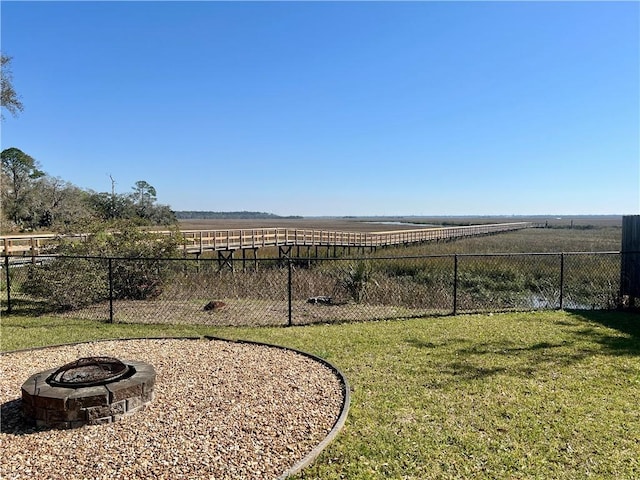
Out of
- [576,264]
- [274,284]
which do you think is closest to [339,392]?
[274,284]

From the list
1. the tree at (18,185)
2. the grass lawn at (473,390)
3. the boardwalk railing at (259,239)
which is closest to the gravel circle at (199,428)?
the grass lawn at (473,390)

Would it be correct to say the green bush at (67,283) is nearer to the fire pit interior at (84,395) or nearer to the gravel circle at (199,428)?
the gravel circle at (199,428)

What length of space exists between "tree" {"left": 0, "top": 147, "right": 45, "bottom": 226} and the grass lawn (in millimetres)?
35937

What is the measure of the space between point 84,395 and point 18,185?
185ft

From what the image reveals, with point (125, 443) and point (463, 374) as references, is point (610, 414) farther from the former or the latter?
point (125, 443)

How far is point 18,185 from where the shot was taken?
4928cm

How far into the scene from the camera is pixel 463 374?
18.0 ft

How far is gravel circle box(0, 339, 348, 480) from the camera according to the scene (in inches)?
129

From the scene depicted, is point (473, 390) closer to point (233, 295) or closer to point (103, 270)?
point (233, 295)

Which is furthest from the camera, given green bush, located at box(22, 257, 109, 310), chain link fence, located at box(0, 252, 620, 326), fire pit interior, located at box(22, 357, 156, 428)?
green bush, located at box(22, 257, 109, 310)

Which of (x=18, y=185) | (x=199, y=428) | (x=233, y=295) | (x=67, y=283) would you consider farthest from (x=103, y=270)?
(x=18, y=185)

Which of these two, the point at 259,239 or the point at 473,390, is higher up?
the point at 259,239

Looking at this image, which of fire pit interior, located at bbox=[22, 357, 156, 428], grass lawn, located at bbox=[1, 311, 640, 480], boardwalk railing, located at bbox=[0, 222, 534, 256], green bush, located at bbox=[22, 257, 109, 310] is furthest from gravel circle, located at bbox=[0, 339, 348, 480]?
boardwalk railing, located at bbox=[0, 222, 534, 256]

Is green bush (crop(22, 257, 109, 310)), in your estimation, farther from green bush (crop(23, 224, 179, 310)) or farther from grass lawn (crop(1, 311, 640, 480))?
grass lawn (crop(1, 311, 640, 480))
